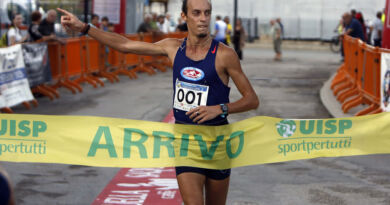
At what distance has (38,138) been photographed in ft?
15.9

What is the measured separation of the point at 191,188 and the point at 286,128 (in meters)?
1.18

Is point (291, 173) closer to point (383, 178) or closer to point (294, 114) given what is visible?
point (383, 178)

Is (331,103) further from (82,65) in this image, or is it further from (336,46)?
(336,46)

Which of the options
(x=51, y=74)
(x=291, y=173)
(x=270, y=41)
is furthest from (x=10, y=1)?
(x=270, y=41)

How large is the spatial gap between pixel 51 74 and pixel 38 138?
10.9 meters

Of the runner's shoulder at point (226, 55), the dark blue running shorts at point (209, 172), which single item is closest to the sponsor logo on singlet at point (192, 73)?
the runner's shoulder at point (226, 55)

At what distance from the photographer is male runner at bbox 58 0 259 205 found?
4168 millimetres

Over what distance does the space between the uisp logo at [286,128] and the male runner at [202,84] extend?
0.73 meters

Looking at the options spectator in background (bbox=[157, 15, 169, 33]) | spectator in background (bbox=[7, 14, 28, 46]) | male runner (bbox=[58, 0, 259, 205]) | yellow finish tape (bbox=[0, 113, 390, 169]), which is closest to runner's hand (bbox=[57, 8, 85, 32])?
male runner (bbox=[58, 0, 259, 205])

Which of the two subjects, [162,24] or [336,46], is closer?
[162,24]

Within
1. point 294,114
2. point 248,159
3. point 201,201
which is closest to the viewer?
point 201,201

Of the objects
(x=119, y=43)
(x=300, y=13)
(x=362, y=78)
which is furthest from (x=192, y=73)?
(x=300, y=13)

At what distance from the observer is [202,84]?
4.19m

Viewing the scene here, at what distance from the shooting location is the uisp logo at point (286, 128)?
4.98 meters
